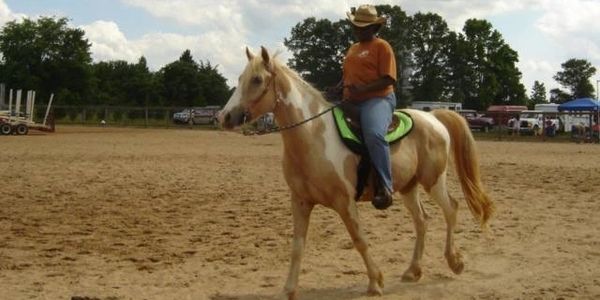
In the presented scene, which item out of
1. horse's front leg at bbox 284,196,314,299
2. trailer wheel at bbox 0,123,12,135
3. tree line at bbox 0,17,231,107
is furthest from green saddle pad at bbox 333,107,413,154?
tree line at bbox 0,17,231,107

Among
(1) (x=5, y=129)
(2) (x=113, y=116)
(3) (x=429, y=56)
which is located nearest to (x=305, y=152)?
(1) (x=5, y=129)

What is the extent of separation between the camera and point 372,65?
6.25 metres

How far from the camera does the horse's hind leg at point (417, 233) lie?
6473 millimetres

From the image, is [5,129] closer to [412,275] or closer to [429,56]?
[412,275]

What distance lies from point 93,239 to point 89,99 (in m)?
68.3

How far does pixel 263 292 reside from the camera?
239 inches

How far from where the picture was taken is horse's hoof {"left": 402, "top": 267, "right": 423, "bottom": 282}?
21.2 ft

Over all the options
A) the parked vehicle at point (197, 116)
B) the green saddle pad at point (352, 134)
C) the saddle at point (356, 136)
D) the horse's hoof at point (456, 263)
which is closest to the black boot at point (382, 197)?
the saddle at point (356, 136)

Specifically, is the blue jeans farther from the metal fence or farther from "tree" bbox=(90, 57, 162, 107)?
"tree" bbox=(90, 57, 162, 107)

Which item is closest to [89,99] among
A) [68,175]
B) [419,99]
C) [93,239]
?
[419,99]

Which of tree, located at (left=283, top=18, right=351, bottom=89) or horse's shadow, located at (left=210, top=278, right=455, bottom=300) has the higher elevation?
tree, located at (left=283, top=18, right=351, bottom=89)

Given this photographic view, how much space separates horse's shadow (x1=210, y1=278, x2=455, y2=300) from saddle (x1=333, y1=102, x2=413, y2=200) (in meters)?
0.88

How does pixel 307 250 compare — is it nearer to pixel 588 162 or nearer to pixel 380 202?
pixel 380 202

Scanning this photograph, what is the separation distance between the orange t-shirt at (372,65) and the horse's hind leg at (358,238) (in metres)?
1.13
